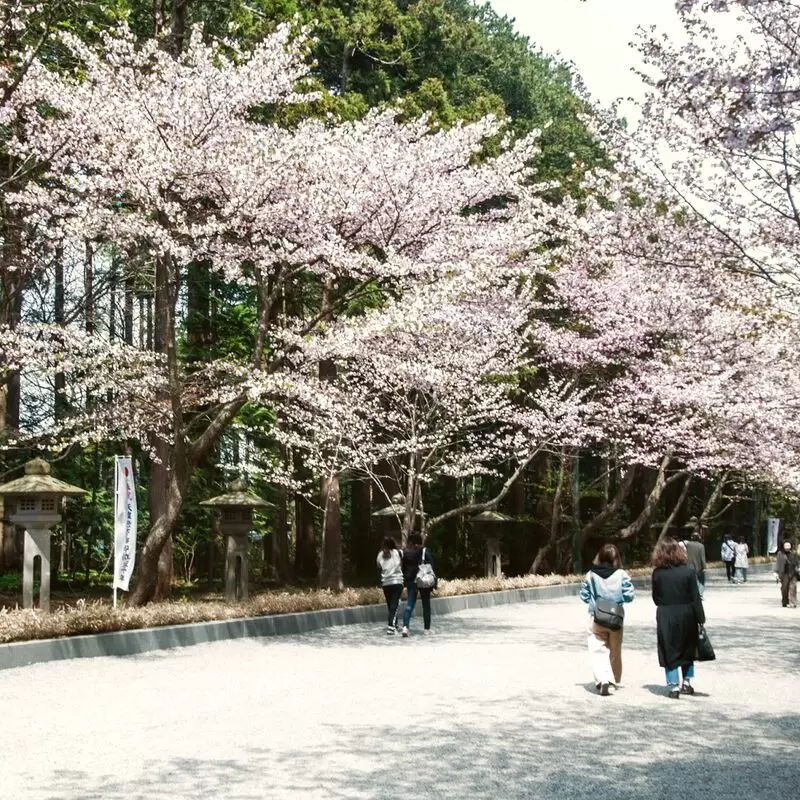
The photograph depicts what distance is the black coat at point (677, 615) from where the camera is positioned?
1052 cm

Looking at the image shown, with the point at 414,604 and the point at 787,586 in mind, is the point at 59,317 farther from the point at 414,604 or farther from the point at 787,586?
the point at 787,586

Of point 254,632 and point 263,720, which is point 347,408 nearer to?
point 254,632

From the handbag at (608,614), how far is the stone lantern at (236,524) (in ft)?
33.6

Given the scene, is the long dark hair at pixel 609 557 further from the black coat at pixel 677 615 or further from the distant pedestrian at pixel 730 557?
the distant pedestrian at pixel 730 557

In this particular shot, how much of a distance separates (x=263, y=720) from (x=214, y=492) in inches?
796

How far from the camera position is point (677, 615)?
34.9 ft

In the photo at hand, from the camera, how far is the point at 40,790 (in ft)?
21.1

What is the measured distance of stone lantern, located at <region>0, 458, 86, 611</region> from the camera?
53.4 feet

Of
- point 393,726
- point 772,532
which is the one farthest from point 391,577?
point 772,532

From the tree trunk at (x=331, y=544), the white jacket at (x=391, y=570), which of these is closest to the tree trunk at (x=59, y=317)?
the tree trunk at (x=331, y=544)

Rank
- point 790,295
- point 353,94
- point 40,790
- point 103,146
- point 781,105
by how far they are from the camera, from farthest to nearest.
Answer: point 353,94, point 103,146, point 790,295, point 781,105, point 40,790

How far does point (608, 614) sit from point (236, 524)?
10941 millimetres

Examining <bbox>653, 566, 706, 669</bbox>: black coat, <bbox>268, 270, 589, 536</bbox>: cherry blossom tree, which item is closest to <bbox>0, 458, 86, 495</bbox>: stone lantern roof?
<bbox>268, 270, 589, 536</bbox>: cherry blossom tree

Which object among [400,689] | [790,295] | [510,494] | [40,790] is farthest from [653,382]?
[40,790]
